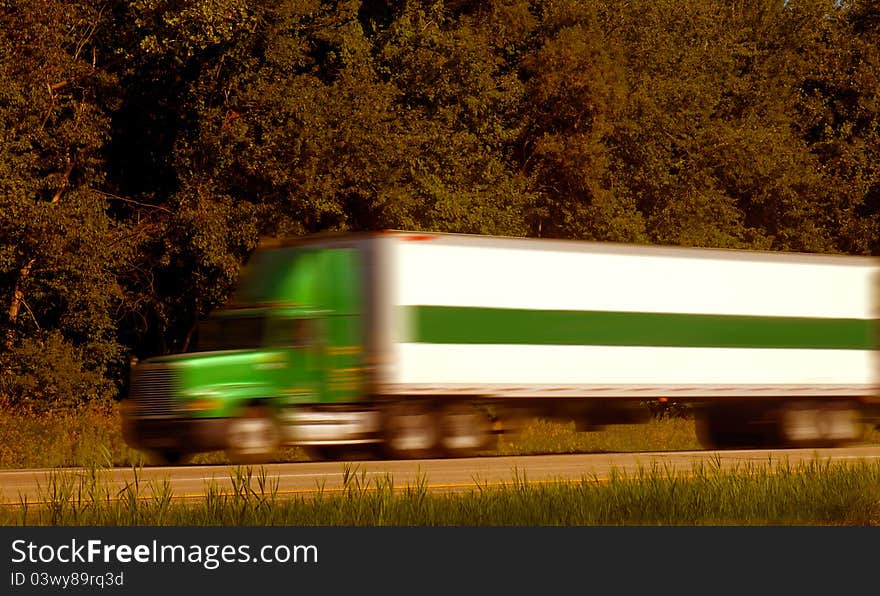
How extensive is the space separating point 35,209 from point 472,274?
39.3 feet

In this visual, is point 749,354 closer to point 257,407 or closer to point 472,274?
point 472,274

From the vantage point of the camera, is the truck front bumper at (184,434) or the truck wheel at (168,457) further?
the truck wheel at (168,457)

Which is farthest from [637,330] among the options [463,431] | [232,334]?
[232,334]

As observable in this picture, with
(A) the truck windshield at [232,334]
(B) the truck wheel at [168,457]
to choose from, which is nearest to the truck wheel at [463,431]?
(A) the truck windshield at [232,334]

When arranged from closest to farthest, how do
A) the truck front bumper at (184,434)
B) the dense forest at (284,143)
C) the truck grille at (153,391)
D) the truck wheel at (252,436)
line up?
1. the truck front bumper at (184,434)
2. the truck wheel at (252,436)
3. the truck grille at (153,391)
4. the dense forest at (284,143)

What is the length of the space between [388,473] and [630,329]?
10.5 m

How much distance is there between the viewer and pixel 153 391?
23547 millimetres

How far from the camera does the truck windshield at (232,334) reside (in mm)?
23781

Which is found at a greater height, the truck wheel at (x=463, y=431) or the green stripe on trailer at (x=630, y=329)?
the green stripe on trailer at (x=630, y=329)

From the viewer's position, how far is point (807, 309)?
28703mm

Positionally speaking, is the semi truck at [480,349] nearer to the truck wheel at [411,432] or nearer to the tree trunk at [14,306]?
the truck wheel at [411,432]

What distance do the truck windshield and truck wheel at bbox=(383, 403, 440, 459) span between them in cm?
217

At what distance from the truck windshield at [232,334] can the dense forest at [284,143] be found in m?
9.84

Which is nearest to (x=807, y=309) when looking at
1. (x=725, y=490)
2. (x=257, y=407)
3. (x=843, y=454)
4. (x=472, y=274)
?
(x=843, y=454)
